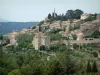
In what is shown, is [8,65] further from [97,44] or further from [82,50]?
[97,44]

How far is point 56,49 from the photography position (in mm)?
11531

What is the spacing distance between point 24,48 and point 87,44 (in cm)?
259

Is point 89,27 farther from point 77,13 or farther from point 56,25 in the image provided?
point 77,13

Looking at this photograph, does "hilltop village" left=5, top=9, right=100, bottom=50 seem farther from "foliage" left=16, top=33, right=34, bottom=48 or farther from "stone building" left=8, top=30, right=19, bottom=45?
"foliage" left=16, top=33, right=34, bottom=48

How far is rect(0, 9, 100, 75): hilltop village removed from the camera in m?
7.31

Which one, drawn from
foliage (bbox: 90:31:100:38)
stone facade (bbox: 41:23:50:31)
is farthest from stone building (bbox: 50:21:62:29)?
foliage (bbox: 90:31:100:38)

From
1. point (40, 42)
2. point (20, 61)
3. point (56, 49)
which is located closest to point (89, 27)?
point (40, 42)

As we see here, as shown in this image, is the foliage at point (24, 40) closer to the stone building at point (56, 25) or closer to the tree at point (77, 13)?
the stone building at point (56, 25)

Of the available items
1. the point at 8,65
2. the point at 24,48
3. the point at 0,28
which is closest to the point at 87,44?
the point at 24,48

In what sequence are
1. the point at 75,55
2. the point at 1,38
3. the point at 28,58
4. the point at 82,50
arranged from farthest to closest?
the point at 1,38 → the point at 82,50 → the point at 75,55 → the point at 28,58

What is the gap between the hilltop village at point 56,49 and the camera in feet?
24.0

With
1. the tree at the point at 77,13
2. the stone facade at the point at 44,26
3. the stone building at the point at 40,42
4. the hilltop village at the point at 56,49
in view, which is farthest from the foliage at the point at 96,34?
the tree at the point at 77,13

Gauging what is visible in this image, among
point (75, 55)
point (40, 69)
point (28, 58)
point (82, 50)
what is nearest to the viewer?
point (40, 69)

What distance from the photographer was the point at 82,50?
10914mm
